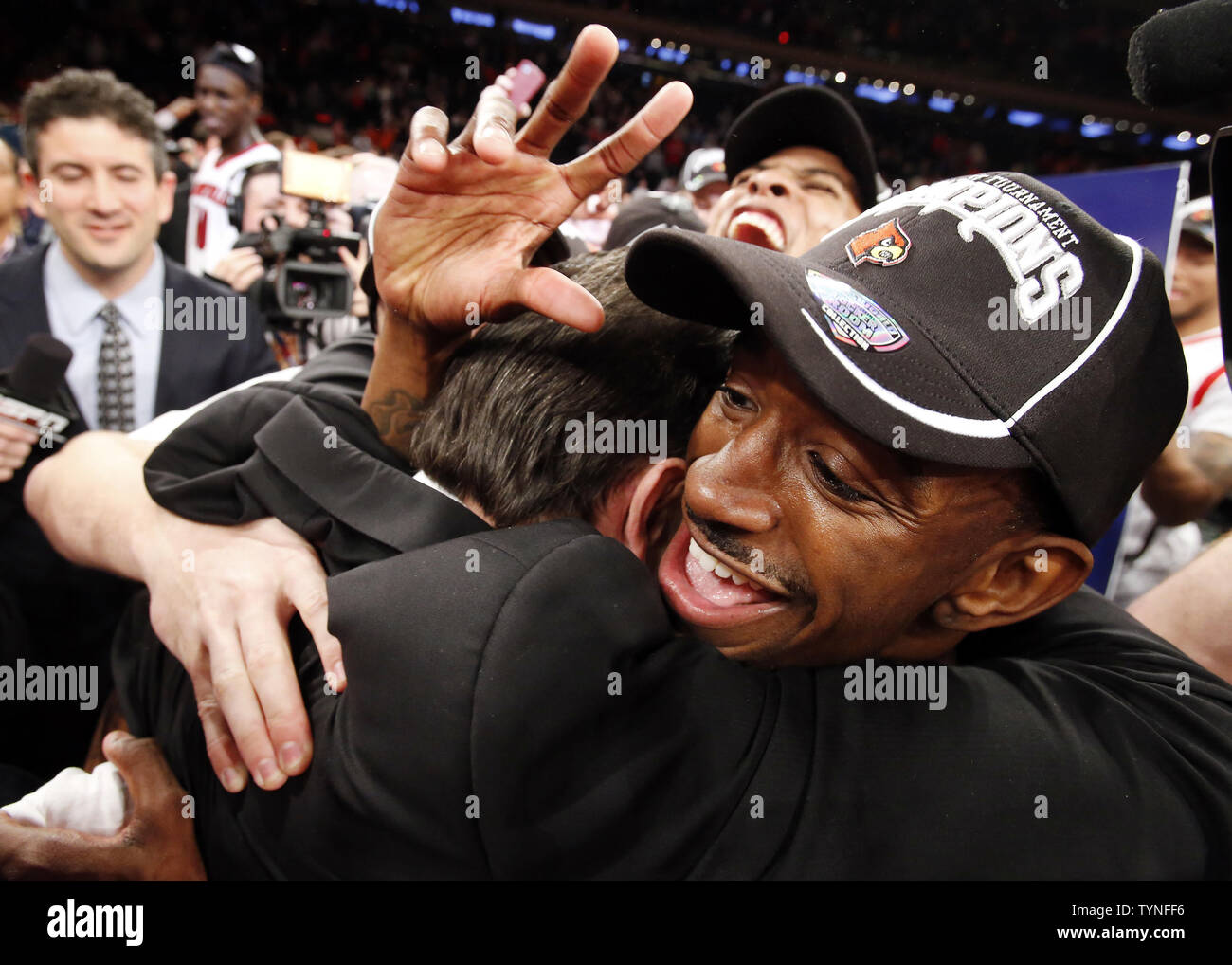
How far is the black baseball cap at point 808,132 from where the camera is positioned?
3.87 feet

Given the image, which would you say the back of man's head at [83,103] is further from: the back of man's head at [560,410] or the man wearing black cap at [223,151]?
the back of man's head at [560,410]

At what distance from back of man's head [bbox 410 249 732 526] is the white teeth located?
0.09 m

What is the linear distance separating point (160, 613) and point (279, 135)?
93cm

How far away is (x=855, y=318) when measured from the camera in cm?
60

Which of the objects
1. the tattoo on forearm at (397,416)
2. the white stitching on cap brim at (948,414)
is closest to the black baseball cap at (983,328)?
the white stitching on cap brim at (948,414)

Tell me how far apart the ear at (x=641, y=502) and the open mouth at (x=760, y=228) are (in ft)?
2.30

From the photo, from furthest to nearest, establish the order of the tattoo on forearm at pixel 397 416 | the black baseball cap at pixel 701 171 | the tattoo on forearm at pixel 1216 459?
the black baseball cap at pixel 701 171
the tattoo on forearm at pixel 1216 459
the tattoo on forearm at pixel 397 416

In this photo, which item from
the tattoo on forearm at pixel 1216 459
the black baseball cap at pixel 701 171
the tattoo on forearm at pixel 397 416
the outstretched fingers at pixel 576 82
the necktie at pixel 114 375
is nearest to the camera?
the outstretched fingers at pixel 576 82

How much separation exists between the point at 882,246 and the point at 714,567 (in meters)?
0.29

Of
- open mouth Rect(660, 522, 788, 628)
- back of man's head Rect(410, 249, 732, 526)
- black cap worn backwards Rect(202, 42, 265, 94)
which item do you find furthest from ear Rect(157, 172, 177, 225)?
open mouth Rect(660, 522, 788, 628)

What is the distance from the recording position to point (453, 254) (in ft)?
2.32

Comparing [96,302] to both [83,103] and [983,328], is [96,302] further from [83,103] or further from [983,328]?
[983,328]

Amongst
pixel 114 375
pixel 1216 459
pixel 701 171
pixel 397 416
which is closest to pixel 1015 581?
pixel 1216 459
